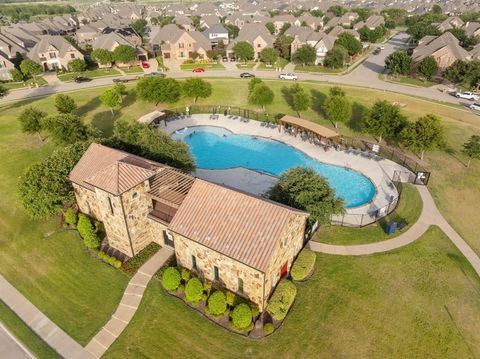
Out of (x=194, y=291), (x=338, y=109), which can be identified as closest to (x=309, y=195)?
(x=194, y=291)

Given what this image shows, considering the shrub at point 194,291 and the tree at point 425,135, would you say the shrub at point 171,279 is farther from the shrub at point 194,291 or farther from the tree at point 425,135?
the tree at point 425,135

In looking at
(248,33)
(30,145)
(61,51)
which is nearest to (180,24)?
(248,33)

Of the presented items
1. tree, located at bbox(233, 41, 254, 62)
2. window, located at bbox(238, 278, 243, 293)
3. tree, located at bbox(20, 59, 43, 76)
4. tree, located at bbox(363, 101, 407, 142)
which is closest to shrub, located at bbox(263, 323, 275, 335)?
window, located at bbox(238, 278, 243, 293)

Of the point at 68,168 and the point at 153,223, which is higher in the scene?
the point at 68,168

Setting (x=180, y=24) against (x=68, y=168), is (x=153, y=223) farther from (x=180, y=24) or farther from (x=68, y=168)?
(x=180, y=24)

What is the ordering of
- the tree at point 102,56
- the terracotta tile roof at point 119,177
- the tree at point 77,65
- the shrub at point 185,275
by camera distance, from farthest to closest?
the tree at point 102,56 → the tree at point 77,65 → the shrub at point 185,275 → the terracotta tile roof at point 119,177

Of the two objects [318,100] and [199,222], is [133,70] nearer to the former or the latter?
[318,100]

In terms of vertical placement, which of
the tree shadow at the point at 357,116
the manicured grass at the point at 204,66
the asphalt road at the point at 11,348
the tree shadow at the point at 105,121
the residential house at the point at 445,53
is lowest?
the asphalt road at the point at 11,348

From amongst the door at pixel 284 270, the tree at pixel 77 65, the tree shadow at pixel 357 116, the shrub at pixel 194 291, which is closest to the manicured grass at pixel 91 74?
the tree at pixel 77 65
